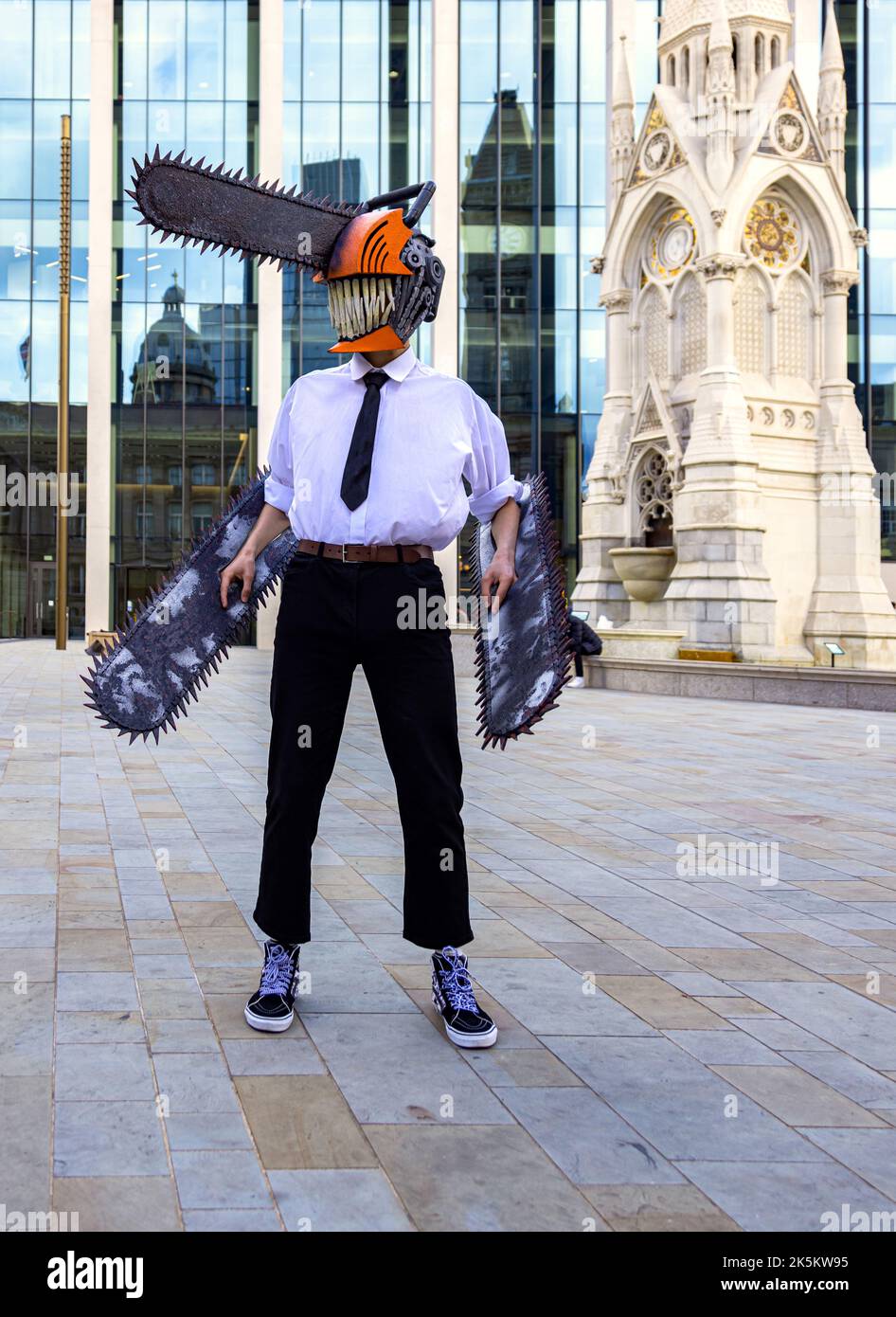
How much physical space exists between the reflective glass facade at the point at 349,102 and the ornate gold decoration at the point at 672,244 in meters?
14.4

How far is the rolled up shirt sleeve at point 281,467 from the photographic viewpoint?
361 cm

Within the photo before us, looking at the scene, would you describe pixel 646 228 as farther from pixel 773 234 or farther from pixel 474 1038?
pixel 474 1038

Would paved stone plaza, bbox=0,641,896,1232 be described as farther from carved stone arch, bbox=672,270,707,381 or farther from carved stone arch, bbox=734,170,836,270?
carved stone arch, bbox=734,170,836,270

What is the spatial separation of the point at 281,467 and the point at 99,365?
3370 cm

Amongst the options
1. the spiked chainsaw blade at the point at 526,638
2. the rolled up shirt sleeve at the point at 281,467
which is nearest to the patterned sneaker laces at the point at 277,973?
the spiked chainsaw blade at the point at 526,638

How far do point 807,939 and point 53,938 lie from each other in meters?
2.69

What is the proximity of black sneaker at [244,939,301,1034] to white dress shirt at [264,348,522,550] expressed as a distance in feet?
3.90

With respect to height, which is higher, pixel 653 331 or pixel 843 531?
pixel 653 331

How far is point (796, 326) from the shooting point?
20562 mm

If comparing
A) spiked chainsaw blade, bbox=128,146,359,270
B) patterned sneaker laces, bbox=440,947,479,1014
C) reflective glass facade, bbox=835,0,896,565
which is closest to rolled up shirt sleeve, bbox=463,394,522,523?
spiked chainsaw blade, bbox=128,146,359,270

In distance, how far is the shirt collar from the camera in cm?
354

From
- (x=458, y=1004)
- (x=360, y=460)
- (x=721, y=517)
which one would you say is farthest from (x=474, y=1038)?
(x=721, y=517)

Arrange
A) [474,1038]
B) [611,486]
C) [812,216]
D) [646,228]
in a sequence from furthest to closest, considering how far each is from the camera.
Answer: [611,486], [646,228], [812,216], [474,1038]

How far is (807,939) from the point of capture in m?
4.57
